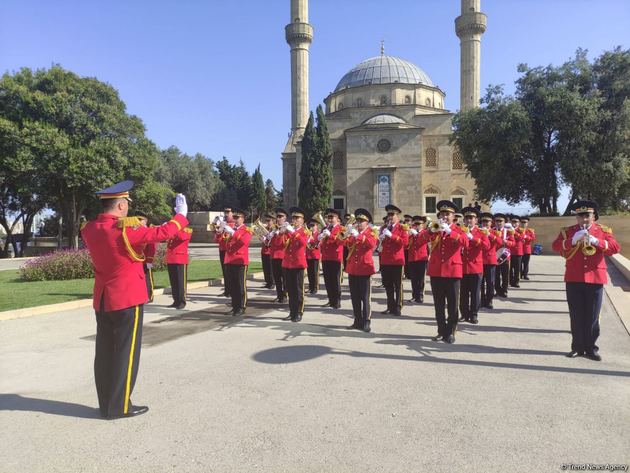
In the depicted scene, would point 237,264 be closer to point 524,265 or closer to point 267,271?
point 267,271

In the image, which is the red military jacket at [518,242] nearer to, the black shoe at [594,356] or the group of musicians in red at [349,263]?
the group of musicians in red at [349,263]

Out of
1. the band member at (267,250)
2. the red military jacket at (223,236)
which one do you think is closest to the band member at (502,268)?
the band member at (267,250)

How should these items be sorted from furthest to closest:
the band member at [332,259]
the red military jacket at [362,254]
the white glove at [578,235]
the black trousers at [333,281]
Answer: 1. the black trousers at [333,281]
2. the band member at [332,259]
3. the red military jacket at [362,254]
4. the white glove at [578,235]

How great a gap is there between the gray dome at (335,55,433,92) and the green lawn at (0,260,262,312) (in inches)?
1721

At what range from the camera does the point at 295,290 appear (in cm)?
818

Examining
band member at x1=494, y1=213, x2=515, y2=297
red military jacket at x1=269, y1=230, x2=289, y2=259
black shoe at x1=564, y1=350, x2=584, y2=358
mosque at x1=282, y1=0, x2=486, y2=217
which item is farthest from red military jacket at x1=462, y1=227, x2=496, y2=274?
mosque at x1=282, y1=0, x2=486, y2=217

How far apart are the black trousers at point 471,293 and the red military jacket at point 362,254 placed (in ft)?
5.58

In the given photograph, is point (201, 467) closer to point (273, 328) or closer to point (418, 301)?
point (273, 328)

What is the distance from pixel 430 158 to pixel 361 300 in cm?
4337

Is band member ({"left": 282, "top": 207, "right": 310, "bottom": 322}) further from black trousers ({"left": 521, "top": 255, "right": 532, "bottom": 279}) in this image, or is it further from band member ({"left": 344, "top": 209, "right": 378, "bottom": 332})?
black trousers ({"left": 521, "top": 255, "right": 532, "bottom": 279})

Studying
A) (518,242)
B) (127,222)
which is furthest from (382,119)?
(127,222)

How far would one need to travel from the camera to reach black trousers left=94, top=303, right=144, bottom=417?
157 inches

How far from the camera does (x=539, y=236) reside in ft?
94.7

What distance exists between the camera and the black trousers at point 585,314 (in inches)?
228
